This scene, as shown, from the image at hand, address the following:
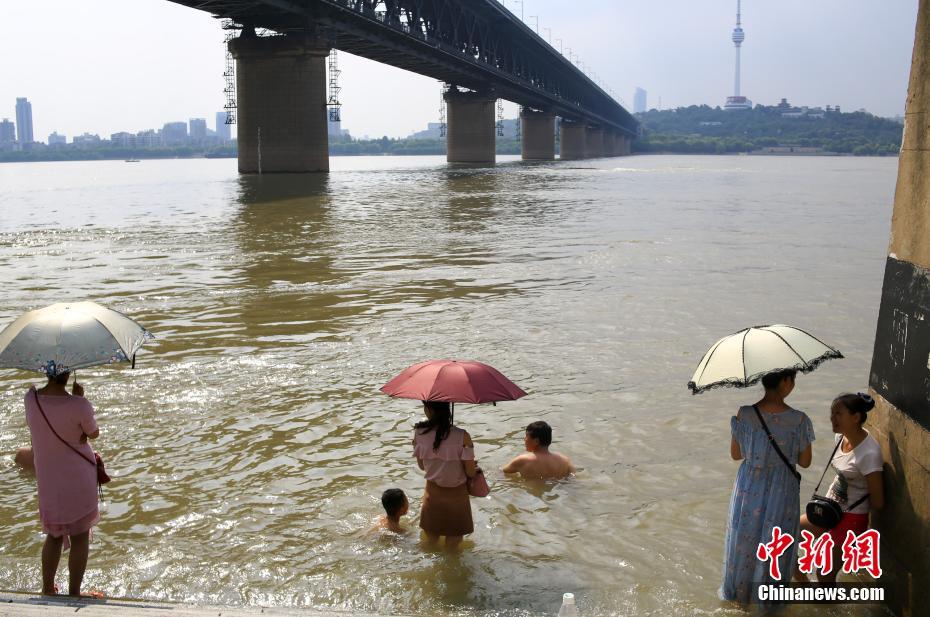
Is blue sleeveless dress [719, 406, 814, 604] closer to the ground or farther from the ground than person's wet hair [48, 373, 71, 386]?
closer to the ground

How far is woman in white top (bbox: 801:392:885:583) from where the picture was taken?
4.96m

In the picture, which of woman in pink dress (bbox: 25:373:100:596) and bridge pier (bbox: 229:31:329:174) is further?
bridge pier (bbox: 229:31:329:174)

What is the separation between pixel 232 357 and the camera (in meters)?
11.4

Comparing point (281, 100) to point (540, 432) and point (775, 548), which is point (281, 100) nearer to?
point (540, 432)

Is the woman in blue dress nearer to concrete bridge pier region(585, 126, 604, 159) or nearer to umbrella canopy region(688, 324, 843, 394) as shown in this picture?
umbrella canopy region(688, 324, 843, 394)

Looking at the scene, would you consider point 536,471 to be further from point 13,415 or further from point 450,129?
point 450,129

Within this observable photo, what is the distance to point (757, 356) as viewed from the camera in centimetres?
486

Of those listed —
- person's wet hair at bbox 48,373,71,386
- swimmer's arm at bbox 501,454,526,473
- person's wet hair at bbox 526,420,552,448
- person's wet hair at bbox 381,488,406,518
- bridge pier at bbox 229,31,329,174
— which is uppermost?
bridge pier at bbox 229,31,329,174

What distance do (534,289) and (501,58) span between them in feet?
281

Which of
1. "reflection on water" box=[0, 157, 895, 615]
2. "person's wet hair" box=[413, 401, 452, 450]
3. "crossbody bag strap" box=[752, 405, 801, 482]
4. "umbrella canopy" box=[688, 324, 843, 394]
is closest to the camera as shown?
"umbrella canopy" box=[688, 324, 843, 394]

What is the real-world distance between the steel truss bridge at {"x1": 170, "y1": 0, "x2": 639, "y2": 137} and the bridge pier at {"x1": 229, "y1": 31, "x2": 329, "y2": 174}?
1289 millimetres

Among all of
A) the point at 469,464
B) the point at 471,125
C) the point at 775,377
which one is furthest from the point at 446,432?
the point at 471,125

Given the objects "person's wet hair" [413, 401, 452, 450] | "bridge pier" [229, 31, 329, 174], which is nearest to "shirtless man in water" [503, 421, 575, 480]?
"person's wet hair" [413, 401, 452, 450]

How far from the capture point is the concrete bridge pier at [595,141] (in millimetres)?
176863
